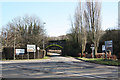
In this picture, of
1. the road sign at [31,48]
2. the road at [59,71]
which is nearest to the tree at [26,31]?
the road sign at [31,48]

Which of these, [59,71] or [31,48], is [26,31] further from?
[59,71]

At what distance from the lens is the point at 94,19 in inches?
1427

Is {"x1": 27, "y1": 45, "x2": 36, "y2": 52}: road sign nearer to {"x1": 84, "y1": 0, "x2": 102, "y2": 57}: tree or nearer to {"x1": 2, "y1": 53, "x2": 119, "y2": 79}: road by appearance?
{"x1": 84, "y1": 0, "x2": 102, "y2": 57}: tree

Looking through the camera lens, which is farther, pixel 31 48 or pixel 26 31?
pixel 26 31

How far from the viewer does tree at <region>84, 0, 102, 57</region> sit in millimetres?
36125

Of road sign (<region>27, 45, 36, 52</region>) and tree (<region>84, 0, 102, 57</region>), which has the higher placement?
tree (<region>84, 0, 102, 57</region>)

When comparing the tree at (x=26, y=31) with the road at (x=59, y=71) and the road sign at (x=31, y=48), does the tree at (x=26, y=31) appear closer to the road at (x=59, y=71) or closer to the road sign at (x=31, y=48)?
the road sign at (x=31, y=48)

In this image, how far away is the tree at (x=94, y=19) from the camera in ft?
119

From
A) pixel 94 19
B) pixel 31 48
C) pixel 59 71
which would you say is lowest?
pixel 59 71

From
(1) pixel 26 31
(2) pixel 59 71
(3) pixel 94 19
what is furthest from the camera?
(1) pixel 26 31

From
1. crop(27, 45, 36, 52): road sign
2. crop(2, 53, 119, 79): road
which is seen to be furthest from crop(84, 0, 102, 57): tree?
crop(2, 53, 119, 79): road

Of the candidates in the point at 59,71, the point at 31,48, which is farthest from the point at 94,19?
the point at 59,71

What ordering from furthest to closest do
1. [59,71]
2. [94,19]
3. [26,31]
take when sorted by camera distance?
1. [26,31]
2. [94,19]
3. [59,71]

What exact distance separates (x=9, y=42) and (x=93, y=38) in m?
22.2
